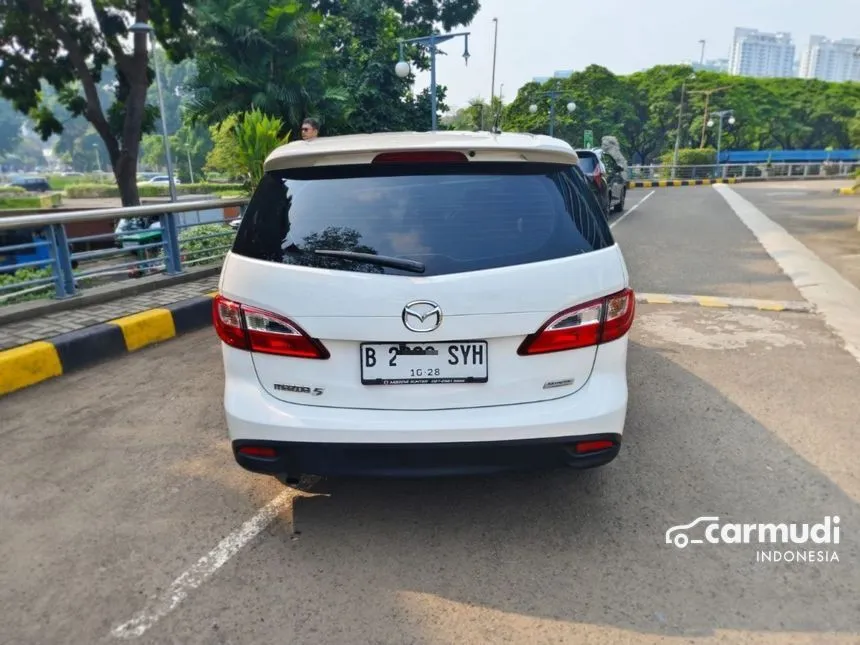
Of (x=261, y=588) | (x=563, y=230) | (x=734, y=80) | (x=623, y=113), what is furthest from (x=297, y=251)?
(x=734, y=80)

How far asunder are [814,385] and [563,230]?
9.85 feet

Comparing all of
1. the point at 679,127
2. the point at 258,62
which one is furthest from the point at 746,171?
the point at 258,62

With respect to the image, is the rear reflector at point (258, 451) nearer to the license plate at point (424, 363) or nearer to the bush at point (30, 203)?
the license plate at point (424, 363)

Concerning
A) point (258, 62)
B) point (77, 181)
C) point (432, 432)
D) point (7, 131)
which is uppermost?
point (7, 131)

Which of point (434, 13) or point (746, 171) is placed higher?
point (434, 13)

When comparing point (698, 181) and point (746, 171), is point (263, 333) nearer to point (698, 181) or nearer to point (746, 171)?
point (698, 181)

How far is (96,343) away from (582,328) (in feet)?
14.4

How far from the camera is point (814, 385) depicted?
14.7 ft

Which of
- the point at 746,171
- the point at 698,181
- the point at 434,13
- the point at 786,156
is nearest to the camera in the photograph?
the point at 434,13

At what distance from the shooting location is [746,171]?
4278 centimetres

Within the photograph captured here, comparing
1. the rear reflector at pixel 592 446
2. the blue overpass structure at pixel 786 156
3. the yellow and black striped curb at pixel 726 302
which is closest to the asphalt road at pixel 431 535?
the rear reflector at pixel 592 446

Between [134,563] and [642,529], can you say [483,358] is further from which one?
[134,563]

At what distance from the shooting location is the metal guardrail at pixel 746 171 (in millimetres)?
41156

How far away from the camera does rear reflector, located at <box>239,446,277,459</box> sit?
254cm
